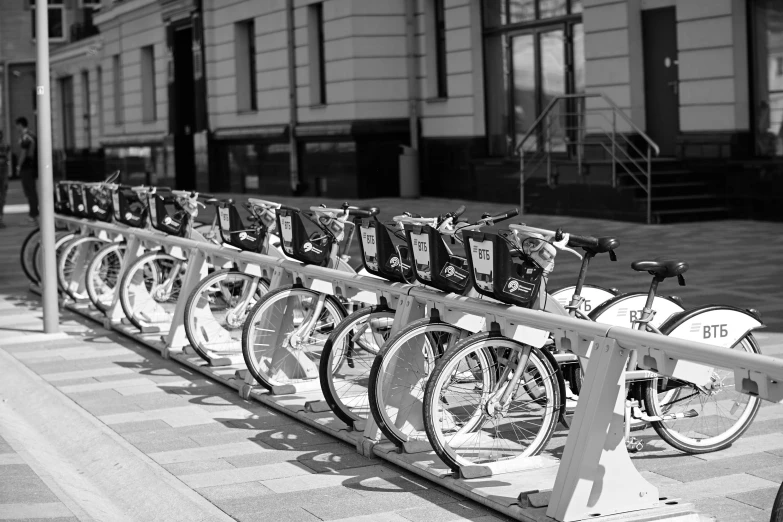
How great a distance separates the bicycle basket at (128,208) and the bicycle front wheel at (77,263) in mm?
489

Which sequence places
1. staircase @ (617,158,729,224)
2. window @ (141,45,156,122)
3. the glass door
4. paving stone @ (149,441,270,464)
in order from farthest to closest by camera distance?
window @ (141,45,156,122), the glass door, staircase @ (617,158,729,224), paving stone @ (149,441,270,464)

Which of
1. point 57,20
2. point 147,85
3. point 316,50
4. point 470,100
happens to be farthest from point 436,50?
point 57,20

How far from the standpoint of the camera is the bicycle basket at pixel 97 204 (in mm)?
11484

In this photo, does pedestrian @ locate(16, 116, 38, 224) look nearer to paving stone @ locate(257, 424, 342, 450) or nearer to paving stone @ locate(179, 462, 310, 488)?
paving stone @ locate(257, 424, 342, 450)

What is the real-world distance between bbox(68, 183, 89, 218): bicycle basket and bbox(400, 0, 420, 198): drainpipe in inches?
454

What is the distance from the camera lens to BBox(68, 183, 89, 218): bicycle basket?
39.4 ft

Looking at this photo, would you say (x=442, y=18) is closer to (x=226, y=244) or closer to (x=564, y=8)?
(x=564, y=8)

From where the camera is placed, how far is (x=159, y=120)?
110 feet

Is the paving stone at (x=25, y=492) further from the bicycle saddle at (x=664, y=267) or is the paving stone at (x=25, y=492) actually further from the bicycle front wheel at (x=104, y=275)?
the bicycle front wheel at (x=104, y=275)

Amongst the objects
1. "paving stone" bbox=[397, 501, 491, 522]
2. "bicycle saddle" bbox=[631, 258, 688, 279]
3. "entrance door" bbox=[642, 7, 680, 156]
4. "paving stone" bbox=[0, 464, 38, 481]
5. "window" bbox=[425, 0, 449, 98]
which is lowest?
"paving stone" bbox=[397, 501, 491, 522]

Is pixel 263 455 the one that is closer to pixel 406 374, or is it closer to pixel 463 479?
pixel 406 374

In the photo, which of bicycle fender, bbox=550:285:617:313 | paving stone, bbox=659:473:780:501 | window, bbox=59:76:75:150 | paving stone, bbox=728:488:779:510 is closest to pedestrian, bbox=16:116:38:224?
bicycle fender, bbox=550:285:617:313

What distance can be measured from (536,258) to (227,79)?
23906 mm

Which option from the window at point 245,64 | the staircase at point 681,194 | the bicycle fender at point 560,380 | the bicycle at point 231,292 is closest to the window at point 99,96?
the window at point 245,64
